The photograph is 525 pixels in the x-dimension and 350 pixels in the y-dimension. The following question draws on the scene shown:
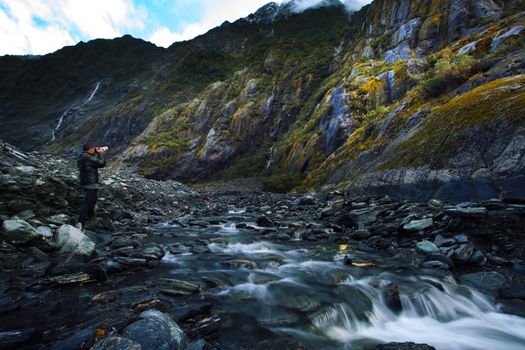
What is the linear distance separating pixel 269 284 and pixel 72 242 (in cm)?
417

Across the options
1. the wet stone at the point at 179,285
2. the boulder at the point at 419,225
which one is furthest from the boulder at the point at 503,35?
the wet stone at the point at 179,285

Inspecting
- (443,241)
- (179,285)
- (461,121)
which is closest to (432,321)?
(443,241)

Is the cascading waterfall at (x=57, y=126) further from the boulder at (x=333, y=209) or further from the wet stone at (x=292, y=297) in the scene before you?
the wet stone at (x=292, y=297)

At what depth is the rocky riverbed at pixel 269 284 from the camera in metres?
3.39

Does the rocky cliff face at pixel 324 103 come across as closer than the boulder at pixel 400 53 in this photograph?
Yes

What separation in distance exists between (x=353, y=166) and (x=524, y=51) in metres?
9.00

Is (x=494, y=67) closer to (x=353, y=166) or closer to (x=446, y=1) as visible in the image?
(x=353, y=166)

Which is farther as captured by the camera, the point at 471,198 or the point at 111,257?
the point at 471,198

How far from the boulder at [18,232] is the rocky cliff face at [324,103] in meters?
10.6

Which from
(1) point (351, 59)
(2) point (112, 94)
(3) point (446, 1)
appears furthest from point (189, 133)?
(2) point (112, 94)

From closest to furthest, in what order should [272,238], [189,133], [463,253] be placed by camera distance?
[463,253], [272,238], [189,133]

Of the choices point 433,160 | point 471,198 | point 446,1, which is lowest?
point 471,198

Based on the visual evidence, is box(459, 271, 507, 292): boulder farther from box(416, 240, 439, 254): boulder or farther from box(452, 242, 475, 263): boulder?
box(416, 240, 439, 254): boulder

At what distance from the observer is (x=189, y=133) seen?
212 feet
